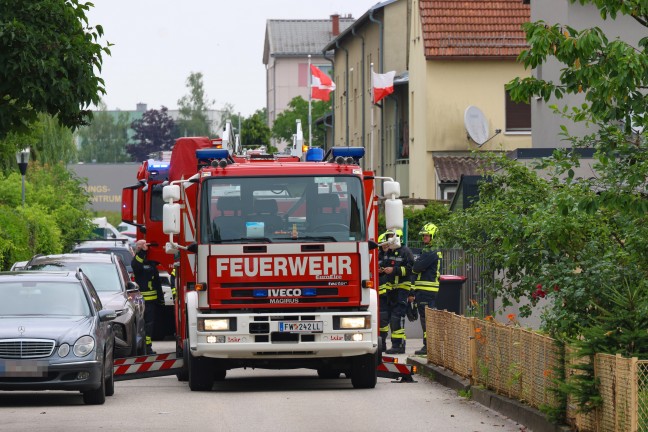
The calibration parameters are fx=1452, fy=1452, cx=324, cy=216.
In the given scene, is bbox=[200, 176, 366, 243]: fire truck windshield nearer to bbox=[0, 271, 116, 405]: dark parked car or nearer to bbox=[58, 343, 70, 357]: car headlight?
bbox=[0, 271, 116, 405]: dark parked car

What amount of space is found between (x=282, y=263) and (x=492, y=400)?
2947 mm

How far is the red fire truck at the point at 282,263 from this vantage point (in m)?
16.5

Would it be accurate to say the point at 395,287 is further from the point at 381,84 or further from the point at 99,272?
the point at 381,84

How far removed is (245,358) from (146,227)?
43.1ft

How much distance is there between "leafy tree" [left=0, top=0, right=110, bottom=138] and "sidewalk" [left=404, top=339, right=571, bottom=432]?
546 cm

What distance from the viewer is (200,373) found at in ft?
57.1

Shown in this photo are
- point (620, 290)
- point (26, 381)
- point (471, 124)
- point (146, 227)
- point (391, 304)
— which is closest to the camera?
point (620, 290)

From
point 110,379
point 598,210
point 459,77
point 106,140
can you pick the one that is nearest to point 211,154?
point 110,379

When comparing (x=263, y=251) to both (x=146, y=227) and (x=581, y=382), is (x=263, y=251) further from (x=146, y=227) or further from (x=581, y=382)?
(x=146, y=227)

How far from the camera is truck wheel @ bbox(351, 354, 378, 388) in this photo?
17.5 meters

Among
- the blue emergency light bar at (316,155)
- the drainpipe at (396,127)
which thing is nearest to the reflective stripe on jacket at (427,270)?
the blue emergency light bar at (316,155)

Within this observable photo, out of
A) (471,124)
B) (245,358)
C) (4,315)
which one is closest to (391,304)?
(245,358)

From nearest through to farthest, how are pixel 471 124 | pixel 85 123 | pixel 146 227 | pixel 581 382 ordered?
pixel 581 382 → pixel 85 123 → pixel 146 227 → pixel 471 124

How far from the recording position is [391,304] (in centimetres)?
2244
